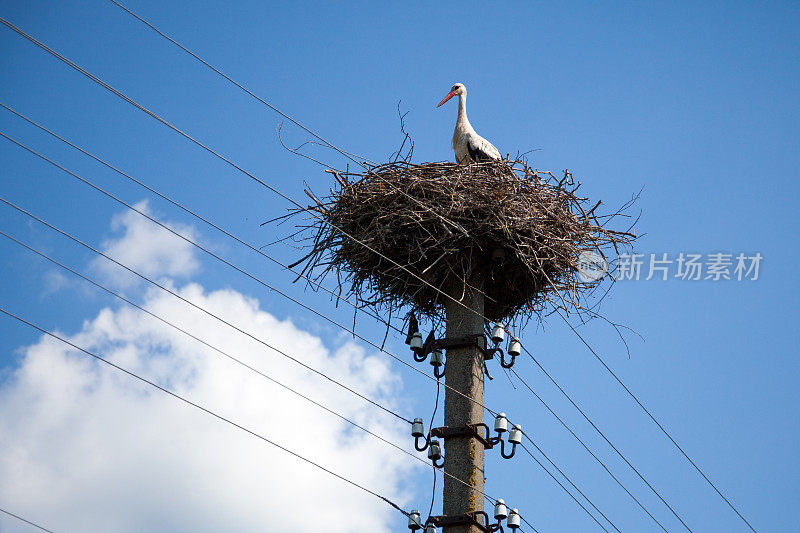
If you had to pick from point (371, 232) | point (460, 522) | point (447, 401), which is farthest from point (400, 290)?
point (460, 522)

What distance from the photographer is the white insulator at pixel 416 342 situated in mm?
8156

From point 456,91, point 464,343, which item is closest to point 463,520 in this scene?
point 464,343

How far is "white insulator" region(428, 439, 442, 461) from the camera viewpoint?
7.71 metres

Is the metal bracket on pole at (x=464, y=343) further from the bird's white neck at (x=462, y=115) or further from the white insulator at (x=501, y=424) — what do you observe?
the bird's white neck at (x=462, y=115)

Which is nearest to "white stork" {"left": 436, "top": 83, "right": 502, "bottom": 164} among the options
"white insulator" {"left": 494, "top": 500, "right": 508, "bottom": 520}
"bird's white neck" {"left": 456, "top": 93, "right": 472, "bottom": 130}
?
"bird's white neck" {"left": 456, "top": 93, "right": 472, "bottom": 130}

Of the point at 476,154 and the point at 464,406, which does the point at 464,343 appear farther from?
the point at 476,154

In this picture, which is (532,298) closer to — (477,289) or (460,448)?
(477,289)

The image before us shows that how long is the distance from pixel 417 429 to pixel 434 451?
0.22 meters

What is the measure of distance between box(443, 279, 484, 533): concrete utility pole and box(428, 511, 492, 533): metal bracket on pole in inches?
1.1

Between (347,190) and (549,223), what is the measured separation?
176 centimetres

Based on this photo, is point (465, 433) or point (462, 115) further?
point (462, 115)

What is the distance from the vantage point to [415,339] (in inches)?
322

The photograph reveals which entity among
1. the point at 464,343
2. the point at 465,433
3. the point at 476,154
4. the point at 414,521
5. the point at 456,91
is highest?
the point at 456,91

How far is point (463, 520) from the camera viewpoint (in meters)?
7.24
